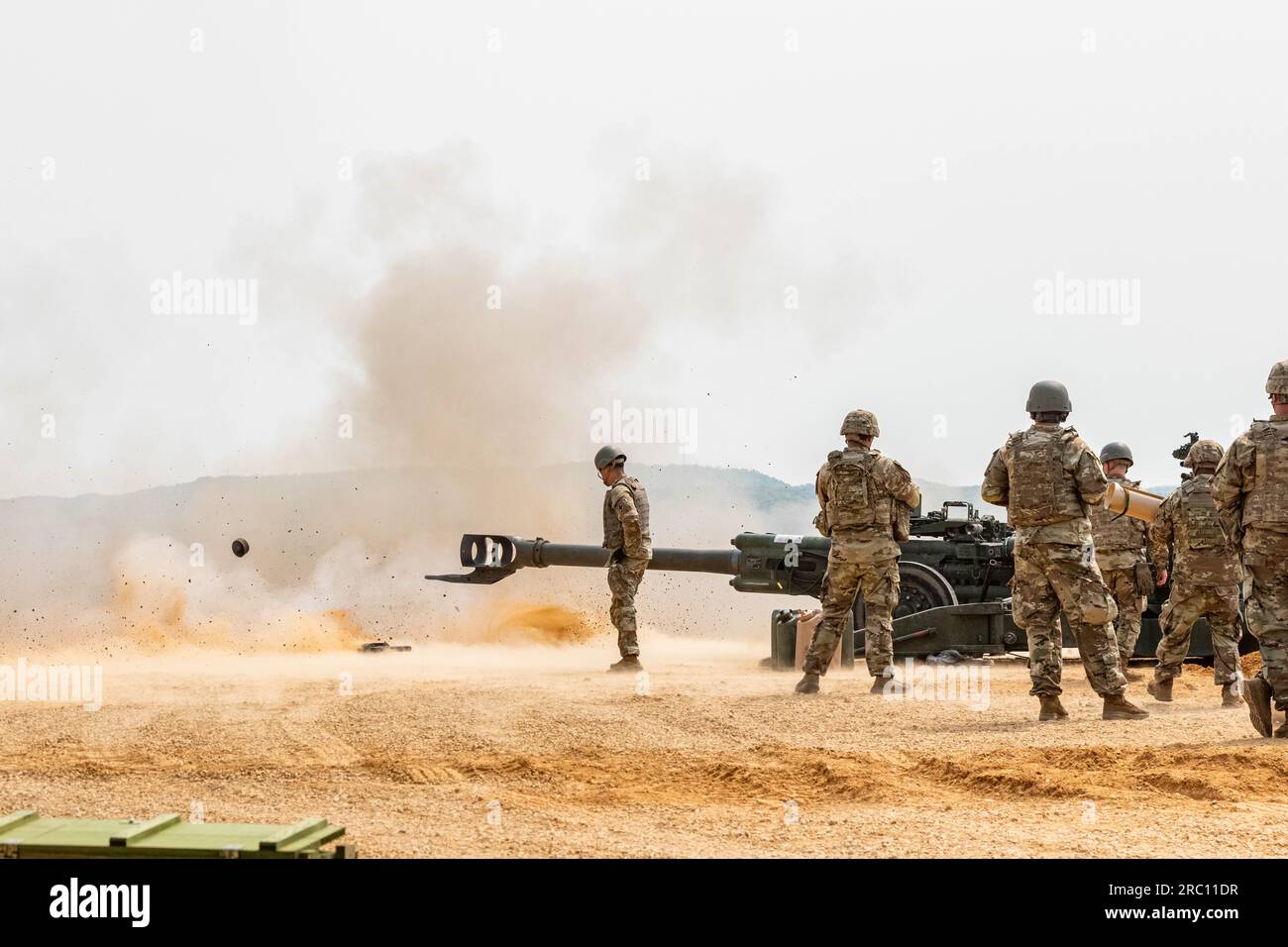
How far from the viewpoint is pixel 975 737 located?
9.68 metres

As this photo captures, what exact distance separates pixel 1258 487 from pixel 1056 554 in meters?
1.53

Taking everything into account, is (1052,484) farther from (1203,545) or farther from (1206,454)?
(1206,454)

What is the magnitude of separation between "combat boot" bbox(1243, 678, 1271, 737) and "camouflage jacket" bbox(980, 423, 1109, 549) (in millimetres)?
1632

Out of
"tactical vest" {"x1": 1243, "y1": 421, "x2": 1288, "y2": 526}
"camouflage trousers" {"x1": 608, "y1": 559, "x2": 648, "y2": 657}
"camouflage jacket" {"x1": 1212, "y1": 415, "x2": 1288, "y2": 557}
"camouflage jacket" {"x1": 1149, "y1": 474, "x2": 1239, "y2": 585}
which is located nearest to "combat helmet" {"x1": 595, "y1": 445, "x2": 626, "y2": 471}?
"camouflage trousers" {"x1": 608, "y1": 559, "x2": 648, "y2": 657}

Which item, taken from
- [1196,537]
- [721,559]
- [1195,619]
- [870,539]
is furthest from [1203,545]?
[721,559]

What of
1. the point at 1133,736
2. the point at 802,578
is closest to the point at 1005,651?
the point at 802,578

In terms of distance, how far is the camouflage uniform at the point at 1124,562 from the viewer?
569 inches

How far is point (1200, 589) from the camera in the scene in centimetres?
1222

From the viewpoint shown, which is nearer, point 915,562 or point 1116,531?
point 1116,531

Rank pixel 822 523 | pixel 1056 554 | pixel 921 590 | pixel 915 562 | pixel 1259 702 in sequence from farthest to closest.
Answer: pixel 915 562
pixel 921 590
pixel 822 523
pixel 1056 554
pixel 1259 702

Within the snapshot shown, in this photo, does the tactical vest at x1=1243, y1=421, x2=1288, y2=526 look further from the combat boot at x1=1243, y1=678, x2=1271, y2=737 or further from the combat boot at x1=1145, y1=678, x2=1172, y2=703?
the combat boot at x1=1145, y1=678, x2=1172, y2=703

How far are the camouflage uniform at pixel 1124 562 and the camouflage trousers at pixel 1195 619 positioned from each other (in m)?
2.04
